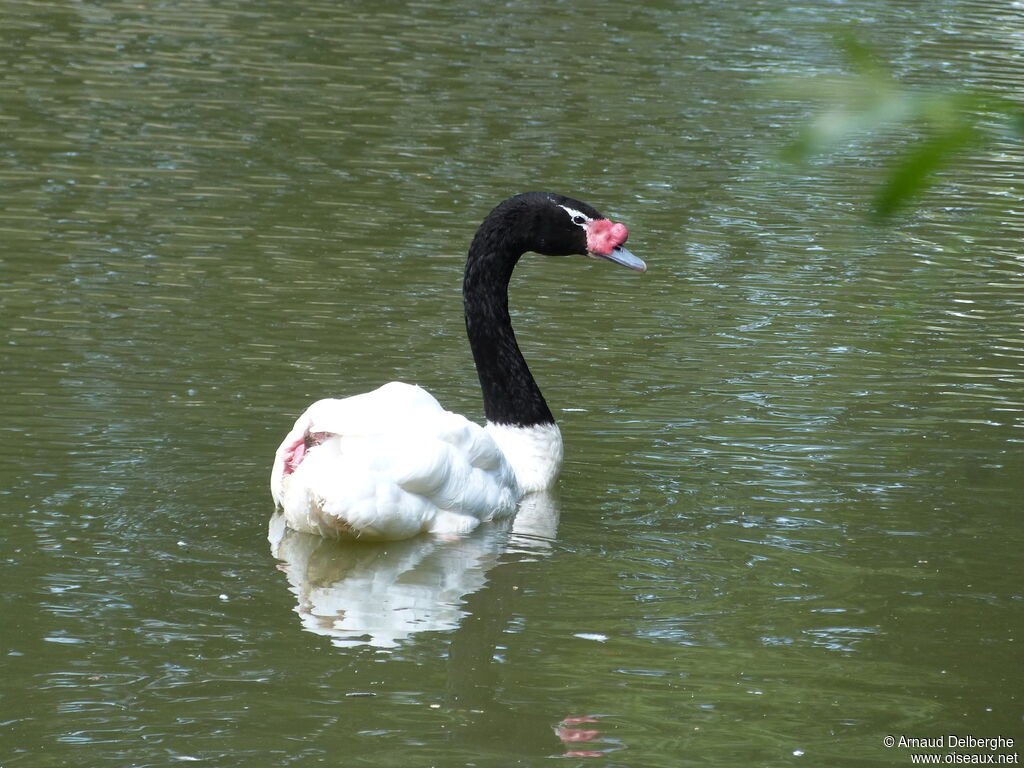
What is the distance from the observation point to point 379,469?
21.6 feet

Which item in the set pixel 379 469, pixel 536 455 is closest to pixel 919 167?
pixel 379 469

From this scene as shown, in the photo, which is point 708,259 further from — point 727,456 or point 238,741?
point 238,741

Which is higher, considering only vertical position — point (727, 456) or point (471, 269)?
point (471, 269)

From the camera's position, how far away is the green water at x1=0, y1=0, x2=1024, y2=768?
5.16 meters

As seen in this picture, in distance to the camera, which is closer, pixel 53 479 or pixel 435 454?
pixel 435 454

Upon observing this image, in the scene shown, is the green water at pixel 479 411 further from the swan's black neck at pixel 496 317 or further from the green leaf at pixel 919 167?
the swan's black neck at pixel 496 317

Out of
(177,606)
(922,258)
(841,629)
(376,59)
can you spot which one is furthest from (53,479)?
(376,59)

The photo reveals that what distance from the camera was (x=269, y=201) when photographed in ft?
41.3

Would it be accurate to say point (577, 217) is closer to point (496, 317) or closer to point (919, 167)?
point (496, 317)

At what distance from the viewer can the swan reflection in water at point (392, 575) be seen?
5.92 m

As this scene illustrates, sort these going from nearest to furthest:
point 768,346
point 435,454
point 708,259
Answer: point 435,454 → point 768,346 → point 708,259

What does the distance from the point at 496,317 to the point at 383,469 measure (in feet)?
5.91

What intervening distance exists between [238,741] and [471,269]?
3927 millimetres

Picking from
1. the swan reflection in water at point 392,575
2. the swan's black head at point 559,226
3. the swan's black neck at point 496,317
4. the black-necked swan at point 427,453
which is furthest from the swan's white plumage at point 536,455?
the swan's black head at point 559,226
